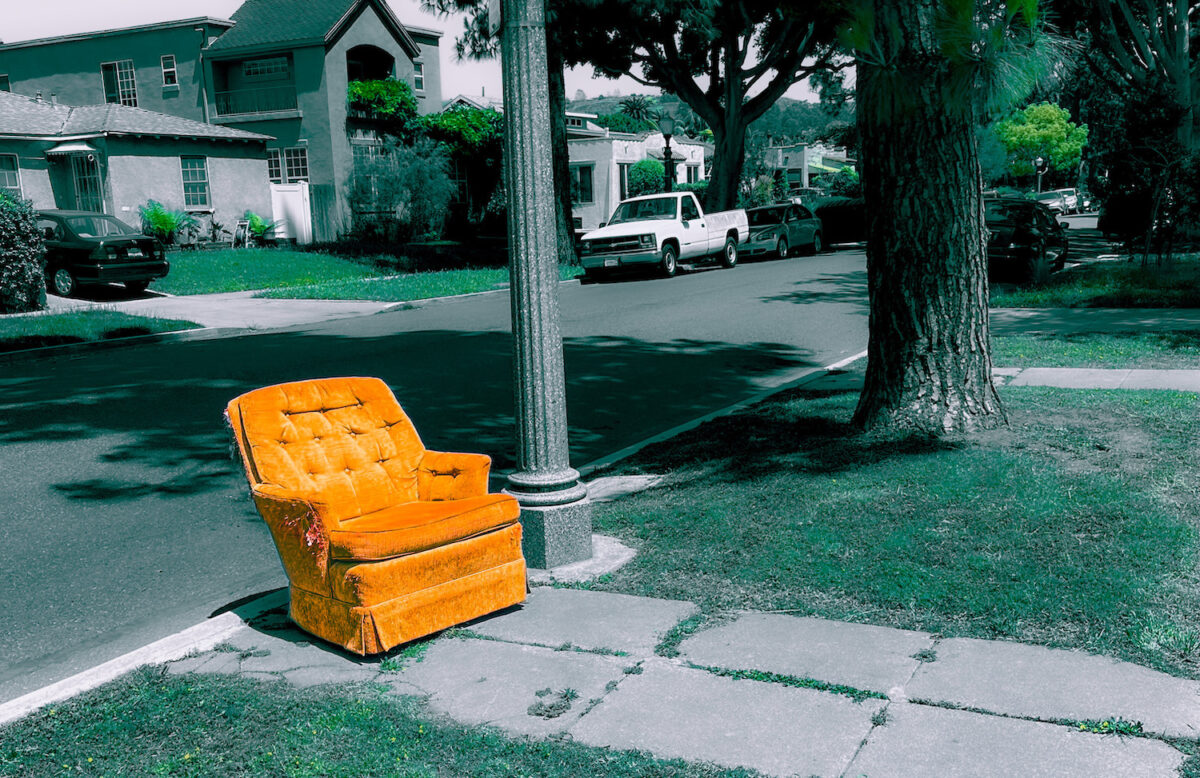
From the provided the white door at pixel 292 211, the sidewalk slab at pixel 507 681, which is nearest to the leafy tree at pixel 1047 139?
the white door at pixel 292 211

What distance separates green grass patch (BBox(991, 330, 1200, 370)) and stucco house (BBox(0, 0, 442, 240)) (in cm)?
2870

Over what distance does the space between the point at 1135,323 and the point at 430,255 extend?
20688 mm

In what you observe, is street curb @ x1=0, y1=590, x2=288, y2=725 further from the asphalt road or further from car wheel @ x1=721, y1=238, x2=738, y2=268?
car wheel @ x1=721, y1=238, x2=738, y2=268

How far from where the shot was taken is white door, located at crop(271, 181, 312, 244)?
35.5 metres

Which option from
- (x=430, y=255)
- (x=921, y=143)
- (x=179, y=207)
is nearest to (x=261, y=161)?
(x=179, y=207)

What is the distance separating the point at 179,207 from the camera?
32.3 metres

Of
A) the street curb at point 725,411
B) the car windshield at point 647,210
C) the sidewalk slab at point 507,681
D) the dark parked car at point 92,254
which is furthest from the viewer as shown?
the car windshield at point 647,210

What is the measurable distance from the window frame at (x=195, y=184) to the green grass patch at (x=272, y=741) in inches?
1229

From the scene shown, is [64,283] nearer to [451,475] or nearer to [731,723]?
[451,475]

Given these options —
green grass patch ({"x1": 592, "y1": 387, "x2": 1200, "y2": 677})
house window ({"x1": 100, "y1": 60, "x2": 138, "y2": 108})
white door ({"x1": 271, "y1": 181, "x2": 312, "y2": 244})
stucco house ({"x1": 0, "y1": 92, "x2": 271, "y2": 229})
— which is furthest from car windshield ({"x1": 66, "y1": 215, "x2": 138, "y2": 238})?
house window ({"x1": 100, "y1": 60, "x2": 138, "y2": 108})

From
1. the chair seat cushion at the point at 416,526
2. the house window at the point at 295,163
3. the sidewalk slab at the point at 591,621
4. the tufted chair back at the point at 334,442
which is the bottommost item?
the sidewalk slab at the point at 591,621

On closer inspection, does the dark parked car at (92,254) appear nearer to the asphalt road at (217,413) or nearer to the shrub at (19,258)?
the shrub at (19,258)

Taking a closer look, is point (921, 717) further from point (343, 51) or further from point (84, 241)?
point (343, 51)

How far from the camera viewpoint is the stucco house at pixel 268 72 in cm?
3706
